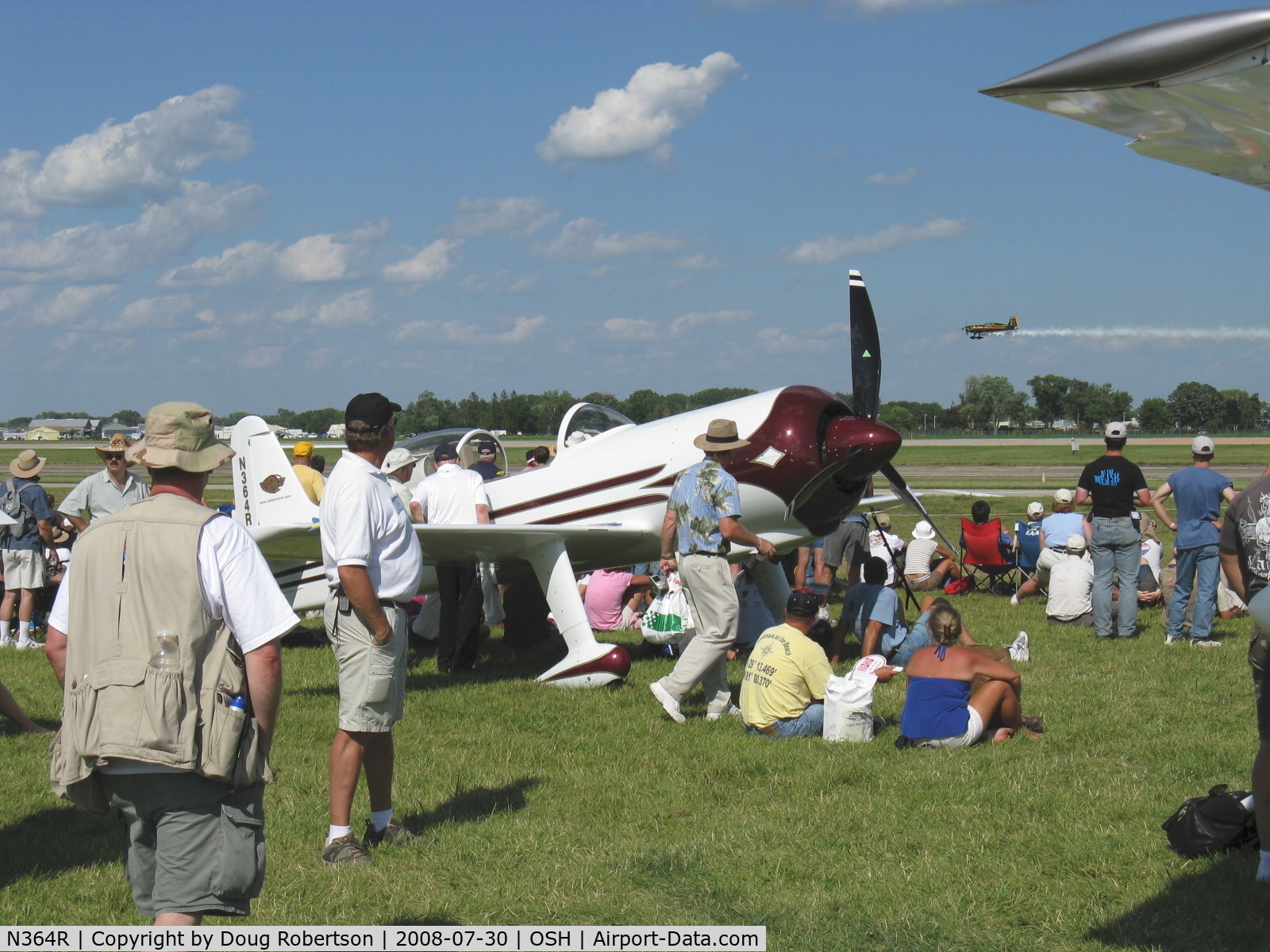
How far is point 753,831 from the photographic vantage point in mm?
4938

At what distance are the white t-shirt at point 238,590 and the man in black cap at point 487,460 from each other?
825 cm

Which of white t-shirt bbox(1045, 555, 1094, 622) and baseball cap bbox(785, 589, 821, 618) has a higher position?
baseball cap bbox(785, 589, 821, 618)

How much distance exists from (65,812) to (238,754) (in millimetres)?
3426

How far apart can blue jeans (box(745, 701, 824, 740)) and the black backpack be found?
7.63 ft

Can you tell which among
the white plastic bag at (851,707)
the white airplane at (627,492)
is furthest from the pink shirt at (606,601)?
the white plastic bag at (851,707)

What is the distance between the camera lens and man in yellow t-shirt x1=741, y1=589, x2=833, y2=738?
6.63 metres

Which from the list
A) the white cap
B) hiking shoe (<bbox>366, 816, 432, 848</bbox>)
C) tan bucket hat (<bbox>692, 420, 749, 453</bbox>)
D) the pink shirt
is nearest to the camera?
hiking shoe (<bbox>366, 816, 432, 848</bbox>)

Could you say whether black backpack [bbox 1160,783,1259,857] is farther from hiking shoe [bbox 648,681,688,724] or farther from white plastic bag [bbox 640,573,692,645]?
white plastic bag [bbox 640,573,692,645]

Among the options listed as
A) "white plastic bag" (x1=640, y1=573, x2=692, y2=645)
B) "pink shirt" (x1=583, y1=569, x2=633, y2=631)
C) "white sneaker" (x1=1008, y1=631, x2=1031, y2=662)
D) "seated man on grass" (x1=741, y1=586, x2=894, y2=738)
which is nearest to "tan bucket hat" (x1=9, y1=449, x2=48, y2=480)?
"pink shirt" (x1=583, y1=569, x2=633, y2=631)

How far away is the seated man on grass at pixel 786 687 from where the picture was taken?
6.63m

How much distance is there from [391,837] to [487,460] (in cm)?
660

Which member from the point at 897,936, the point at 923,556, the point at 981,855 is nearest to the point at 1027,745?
the point at 981,855

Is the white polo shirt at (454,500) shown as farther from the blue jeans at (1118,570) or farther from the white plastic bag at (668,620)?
the blue jeans at (1118,570)
